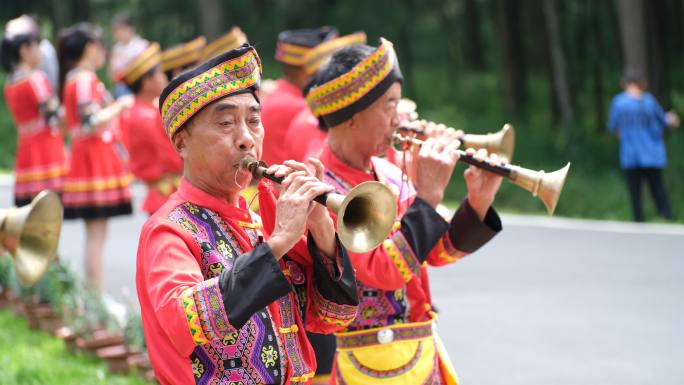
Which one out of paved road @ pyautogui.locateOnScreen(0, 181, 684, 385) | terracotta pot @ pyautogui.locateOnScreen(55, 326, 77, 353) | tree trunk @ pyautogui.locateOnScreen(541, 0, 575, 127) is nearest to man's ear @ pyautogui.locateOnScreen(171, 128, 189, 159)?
paved road @ pyautogui.locateOnScreen(0, 181, 684, 385)

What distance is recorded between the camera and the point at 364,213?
2764mm

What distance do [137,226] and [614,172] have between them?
8.09 metres

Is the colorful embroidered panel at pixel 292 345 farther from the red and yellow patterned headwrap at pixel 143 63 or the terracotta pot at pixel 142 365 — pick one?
the red and yellow patterned headwrap at pixel 143 63

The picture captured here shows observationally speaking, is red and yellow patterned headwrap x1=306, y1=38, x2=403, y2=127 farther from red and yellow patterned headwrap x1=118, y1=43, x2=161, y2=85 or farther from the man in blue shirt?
the man in blue shirt

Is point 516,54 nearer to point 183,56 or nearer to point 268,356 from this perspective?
point 183,56

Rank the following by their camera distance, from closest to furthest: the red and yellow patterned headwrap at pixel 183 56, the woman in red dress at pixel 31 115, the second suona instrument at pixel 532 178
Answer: the second suona instrument at pixel 532 178 < the red and yellow patterned headwrap at pixel 183 56 < the woman in red dress at pixel 31 115

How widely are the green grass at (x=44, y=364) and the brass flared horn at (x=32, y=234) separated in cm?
297

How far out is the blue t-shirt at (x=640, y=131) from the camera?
1360 centimetres

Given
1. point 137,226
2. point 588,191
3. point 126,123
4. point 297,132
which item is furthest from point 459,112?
point 297,132

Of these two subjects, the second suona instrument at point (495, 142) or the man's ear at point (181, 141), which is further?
the second suona instrument at point (495, 142)

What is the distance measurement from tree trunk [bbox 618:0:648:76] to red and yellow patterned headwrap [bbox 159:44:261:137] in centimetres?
1456

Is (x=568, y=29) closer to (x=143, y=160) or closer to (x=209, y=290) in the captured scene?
(x=143, y=160)

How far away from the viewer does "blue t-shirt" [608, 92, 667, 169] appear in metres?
13.6

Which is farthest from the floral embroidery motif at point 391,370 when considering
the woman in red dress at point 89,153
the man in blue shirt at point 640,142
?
the man in blue shirt at point 640,142
